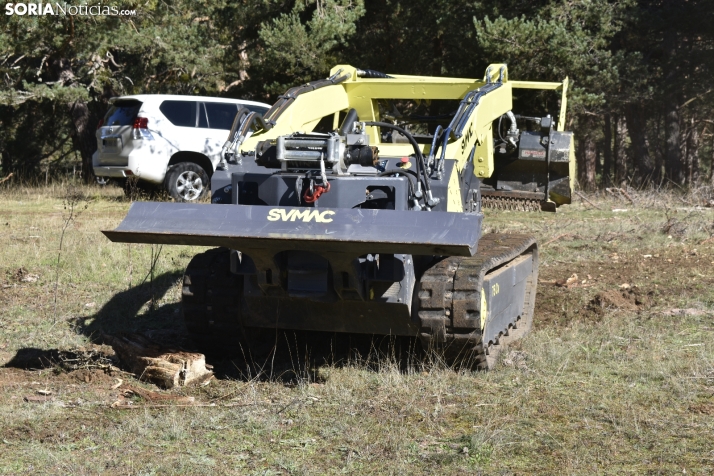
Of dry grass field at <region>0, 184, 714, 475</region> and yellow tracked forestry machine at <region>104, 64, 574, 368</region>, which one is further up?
yellow tracked forestry machine at <region>104, 64, 574, 368</region>

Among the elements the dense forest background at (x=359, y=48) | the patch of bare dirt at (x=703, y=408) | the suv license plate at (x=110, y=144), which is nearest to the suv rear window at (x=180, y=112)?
the suv license plate at (x=110, y=144)

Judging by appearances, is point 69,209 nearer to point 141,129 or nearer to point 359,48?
point 141,129

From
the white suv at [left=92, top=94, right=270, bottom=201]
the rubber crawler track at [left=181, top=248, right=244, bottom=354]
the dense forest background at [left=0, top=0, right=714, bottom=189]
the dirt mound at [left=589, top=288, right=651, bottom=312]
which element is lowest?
the dirt mound at [left=589, top=288, right=651, bottom=312]

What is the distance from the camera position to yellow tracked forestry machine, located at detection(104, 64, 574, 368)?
19.1 feet

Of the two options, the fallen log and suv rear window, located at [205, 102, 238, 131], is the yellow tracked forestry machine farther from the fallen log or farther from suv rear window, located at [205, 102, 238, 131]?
suv rear window, located at [205, 102, 238, 131]

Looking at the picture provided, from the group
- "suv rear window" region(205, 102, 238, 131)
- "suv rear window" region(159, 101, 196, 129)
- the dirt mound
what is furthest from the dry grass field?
"suv rear window" region(205, 102, 238, 131)

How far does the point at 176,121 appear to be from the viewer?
15945mm

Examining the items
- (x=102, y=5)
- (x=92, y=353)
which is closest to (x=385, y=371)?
(x=92, y=353)

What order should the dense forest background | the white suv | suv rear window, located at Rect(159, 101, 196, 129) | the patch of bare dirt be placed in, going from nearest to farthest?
the patch of bare dirt, the white suv, suv rear window, located at Rect(159, 101, 196, 129), the dense forest background

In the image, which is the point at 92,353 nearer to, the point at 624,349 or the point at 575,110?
the point at 624,349

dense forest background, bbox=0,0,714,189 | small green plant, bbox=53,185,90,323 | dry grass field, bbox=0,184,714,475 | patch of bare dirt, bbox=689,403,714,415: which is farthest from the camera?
dense forest background, bbox=0,0,714,189

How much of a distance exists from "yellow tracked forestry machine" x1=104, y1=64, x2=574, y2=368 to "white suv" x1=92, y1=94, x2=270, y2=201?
7.66 metres

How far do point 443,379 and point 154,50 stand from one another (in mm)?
15452

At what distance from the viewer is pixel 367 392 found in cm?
639
